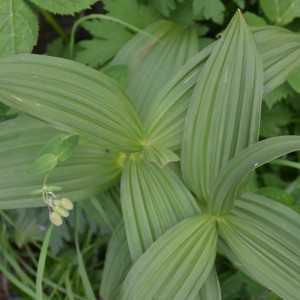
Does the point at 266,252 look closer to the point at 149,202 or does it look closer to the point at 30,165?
the point at 149,202

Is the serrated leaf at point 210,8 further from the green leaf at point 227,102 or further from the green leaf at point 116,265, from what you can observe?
the green leaf at point 116,265

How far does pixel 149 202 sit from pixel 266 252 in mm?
231

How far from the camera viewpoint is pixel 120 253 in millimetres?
1064

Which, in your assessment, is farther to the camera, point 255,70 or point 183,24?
point 183,24

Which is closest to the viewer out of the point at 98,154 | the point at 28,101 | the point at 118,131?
the point at 28,101

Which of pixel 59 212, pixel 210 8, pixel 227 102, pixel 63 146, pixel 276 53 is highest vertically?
pixel 210 8

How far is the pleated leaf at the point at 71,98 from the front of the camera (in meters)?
0.85

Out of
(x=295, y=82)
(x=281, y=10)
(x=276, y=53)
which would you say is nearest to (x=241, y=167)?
(x=276, y=53)

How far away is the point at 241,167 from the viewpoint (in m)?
0.86

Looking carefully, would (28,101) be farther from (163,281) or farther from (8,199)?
(163,281)

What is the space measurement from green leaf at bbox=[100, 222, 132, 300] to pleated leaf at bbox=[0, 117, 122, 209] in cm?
11

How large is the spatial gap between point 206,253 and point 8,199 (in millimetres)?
381

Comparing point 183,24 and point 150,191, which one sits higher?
point 183,24

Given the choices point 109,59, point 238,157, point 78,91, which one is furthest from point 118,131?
point 109,59
